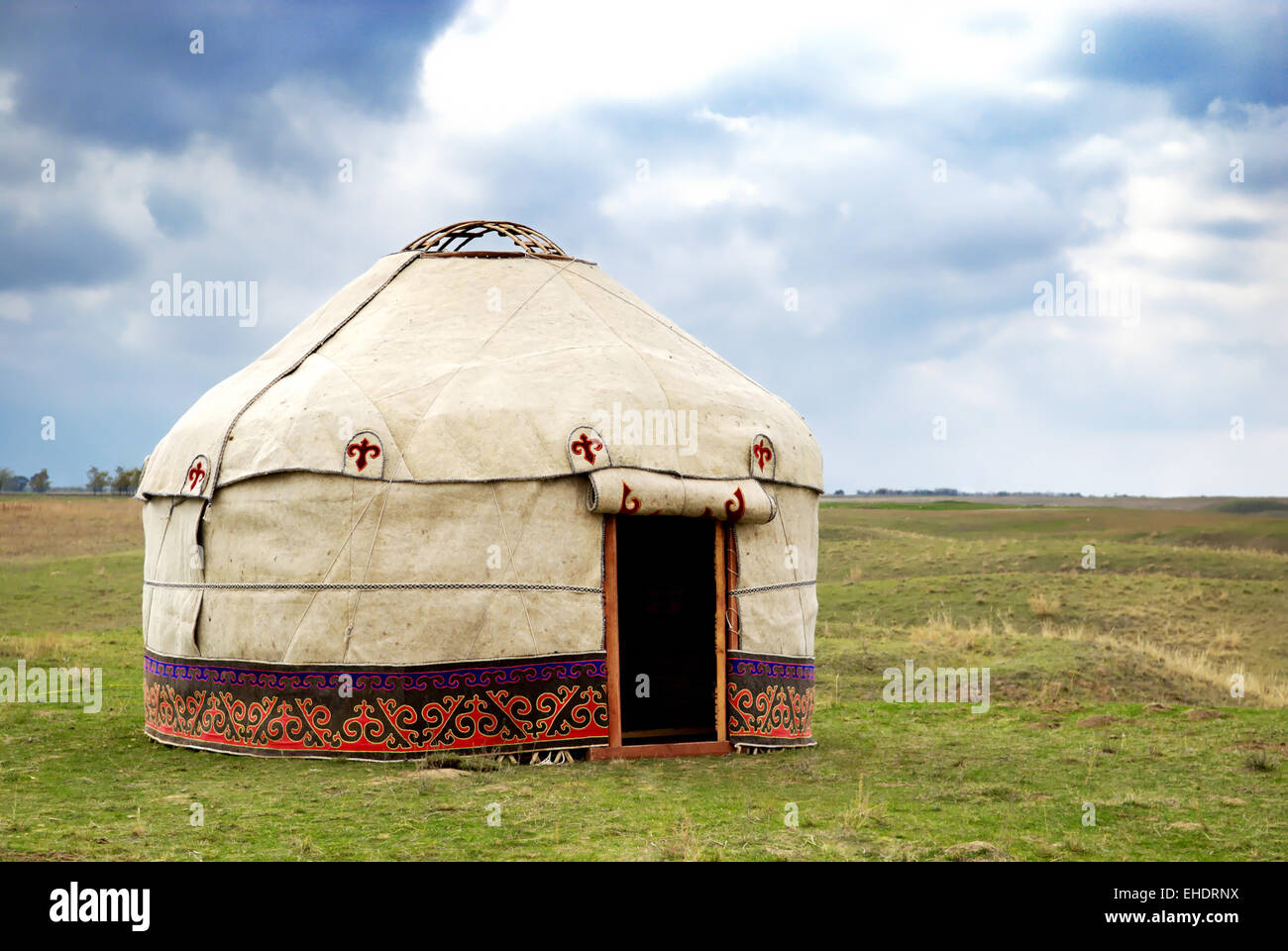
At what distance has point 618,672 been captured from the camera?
7.28 metres

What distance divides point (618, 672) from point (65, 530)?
73.4 feet

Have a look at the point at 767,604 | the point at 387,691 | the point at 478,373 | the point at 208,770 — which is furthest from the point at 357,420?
the point at 767,604

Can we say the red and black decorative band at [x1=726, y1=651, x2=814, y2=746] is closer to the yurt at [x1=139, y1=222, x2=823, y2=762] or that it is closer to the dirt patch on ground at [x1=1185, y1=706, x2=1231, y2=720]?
the yurt at [x1=139, y1=222, x2=823, y2=762]

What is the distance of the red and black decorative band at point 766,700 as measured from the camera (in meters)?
7.46

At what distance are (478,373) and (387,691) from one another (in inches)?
73.5

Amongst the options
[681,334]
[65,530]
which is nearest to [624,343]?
[681,334]

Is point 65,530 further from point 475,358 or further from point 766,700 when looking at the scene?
point 766,700

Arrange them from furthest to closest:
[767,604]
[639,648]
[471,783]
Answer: [639,648]
[767,604]
[471,783]

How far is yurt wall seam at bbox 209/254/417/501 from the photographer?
7227 mm

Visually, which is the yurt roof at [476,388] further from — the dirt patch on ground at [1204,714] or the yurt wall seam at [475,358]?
the dirt patch on ground at [1204,714]

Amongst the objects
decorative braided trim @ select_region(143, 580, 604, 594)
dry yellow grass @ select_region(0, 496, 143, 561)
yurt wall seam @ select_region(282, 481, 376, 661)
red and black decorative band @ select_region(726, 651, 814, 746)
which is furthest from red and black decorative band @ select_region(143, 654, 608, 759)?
dry yellow grass @ select_region(0, 496, 143, 561)

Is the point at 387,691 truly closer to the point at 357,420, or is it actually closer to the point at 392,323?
the point at 357,420

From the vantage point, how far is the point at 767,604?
764cm

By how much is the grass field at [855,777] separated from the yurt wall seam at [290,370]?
64.1 inches
